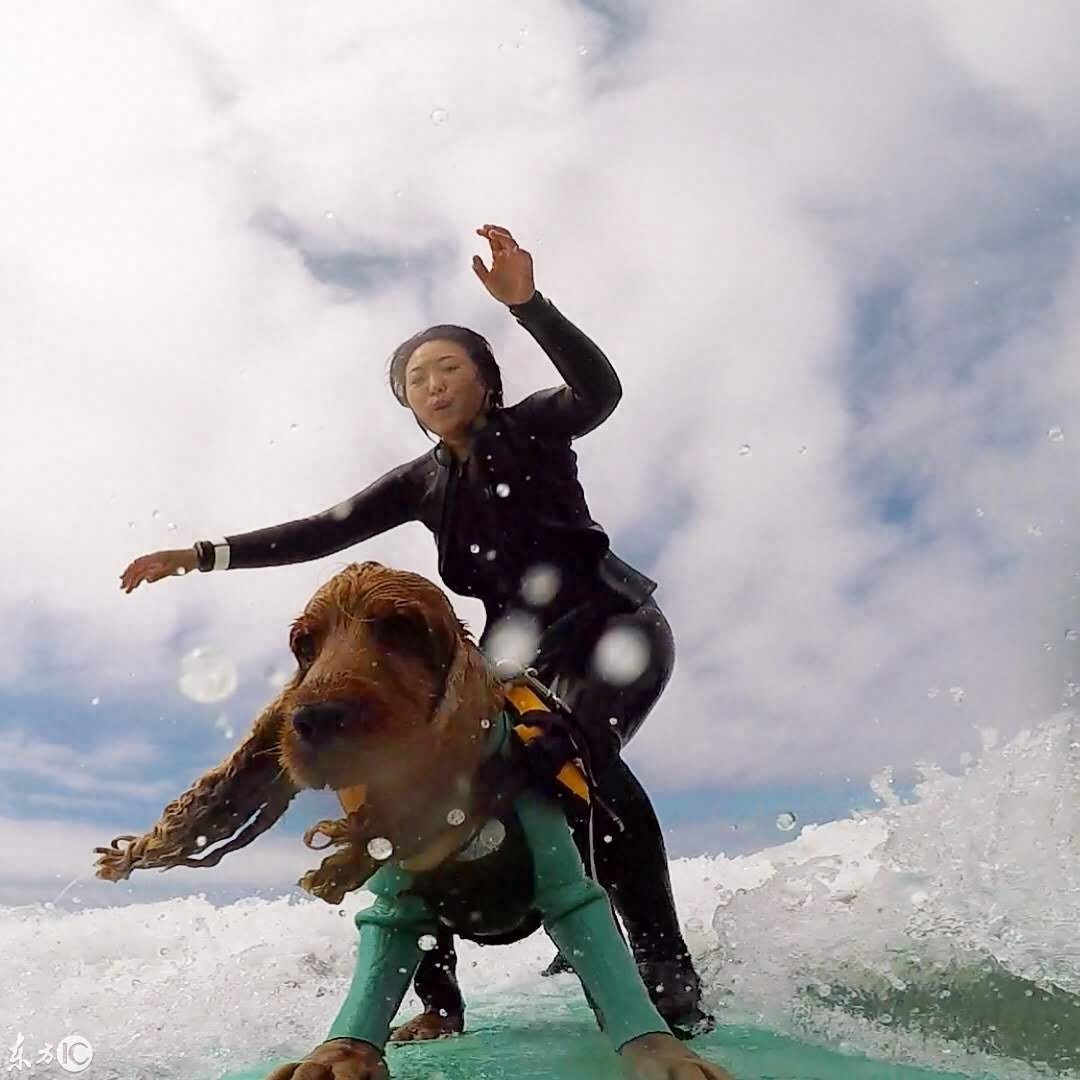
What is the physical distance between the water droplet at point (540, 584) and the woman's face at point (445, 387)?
36 centimetres

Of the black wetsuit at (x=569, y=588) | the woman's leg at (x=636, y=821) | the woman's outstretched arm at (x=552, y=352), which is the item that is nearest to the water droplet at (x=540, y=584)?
the black wetsuit at (x=569, y=588)

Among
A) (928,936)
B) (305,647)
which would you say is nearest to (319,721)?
(305,647)

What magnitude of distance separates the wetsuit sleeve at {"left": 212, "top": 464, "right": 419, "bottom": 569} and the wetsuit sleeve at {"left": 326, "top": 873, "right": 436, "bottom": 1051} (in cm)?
103

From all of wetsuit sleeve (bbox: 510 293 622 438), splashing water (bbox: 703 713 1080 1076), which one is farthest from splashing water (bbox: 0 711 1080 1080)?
wetsuit sleeve (bbox: 510 293 622 438)

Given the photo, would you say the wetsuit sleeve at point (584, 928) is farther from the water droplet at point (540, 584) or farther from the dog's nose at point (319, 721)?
the water droplet at point (540, 584)

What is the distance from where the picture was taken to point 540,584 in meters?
2.41

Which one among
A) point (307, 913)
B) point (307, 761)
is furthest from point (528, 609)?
point (307, 913)

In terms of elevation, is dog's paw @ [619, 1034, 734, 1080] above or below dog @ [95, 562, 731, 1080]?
below

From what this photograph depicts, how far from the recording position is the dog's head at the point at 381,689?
1.52 m

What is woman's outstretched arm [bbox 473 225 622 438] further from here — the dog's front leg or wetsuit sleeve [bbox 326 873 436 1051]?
wetsuit sleeve [bbox 326 873 436 1051]

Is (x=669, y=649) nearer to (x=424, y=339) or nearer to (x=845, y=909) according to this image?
(x=424, y=339)

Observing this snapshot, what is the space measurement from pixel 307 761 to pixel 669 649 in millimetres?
1049

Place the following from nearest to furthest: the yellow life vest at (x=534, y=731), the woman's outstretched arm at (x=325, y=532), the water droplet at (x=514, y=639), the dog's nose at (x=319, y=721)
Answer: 1. the dog's nose at (x=319, y=721)
2. the yellow life vest at (x=534, y=731)
3. the water droplet at (x=514, y=639)
4. the woman's outstretched arm at (x=325, y=532)

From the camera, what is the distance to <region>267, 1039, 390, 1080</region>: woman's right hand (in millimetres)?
1530
